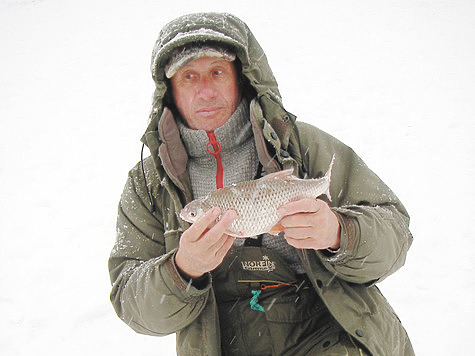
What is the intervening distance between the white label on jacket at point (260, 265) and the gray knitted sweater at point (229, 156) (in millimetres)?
110

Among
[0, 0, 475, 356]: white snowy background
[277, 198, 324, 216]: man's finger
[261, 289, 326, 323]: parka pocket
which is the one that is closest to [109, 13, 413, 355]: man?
[261, 289, 326, 323]: parka pocket

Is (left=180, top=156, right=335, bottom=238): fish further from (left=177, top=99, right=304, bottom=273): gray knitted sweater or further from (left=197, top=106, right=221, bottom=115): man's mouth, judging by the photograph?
(left=197, top=106, right=221, bottom=115): man's mouth

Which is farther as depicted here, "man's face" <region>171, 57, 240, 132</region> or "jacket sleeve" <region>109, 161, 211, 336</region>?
"man's face" <region>171, 57, 240, 132</region>

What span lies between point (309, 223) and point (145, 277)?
3.24ft

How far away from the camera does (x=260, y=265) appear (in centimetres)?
233

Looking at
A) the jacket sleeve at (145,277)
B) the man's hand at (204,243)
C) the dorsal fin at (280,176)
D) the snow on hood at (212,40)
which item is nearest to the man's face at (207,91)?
the snow on hood at (212,40)

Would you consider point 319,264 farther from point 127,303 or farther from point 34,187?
point 34,187

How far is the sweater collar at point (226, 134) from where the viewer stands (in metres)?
2.41

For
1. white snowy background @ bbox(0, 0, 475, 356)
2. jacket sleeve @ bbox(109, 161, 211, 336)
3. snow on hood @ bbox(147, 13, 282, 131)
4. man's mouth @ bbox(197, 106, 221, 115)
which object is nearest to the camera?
jacket sleeve @ bbox(109, 161, 211, 336)

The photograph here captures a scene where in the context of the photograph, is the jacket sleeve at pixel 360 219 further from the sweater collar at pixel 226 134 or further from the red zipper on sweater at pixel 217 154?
the red zipper on sweater at pixel 217 154

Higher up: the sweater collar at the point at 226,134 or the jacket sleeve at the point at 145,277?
the sweater collar at the point at 226,134

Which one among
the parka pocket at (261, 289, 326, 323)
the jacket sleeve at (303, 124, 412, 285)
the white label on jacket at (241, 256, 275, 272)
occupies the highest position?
the jacket sleeve at (303, 124, 412, 285)

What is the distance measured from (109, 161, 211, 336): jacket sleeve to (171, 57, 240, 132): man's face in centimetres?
55

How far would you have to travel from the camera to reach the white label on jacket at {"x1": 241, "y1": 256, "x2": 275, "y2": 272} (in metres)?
2.31
